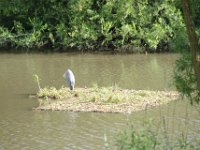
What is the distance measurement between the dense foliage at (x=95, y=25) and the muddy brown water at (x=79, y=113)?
7.16 feet

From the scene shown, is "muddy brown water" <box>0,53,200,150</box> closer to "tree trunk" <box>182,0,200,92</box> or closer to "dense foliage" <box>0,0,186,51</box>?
"tree trunk" <box>182,0,200,92</box>

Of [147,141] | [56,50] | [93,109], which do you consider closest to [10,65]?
[56,50]

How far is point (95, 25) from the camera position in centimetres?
3331

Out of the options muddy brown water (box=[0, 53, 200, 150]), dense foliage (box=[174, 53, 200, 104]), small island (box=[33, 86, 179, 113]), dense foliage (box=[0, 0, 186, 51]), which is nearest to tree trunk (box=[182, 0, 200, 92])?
muddy brown water (box=[0, 53, 200, 150])

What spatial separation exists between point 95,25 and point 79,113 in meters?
17.8

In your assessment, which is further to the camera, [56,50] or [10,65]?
[56,50]

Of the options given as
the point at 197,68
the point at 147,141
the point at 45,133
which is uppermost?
the point at 197,68

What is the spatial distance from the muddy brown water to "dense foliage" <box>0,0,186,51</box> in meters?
2.18

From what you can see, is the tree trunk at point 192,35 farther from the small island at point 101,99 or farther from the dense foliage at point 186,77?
the small island at point 101,99

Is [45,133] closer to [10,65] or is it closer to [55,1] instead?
[10,65]

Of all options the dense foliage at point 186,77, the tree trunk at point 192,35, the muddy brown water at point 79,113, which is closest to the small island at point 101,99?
the muddy brown water at point 79,113

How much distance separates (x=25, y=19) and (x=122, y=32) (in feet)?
22.8

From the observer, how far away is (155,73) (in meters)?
23.0

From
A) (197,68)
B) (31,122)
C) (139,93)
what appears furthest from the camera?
(139,93)
